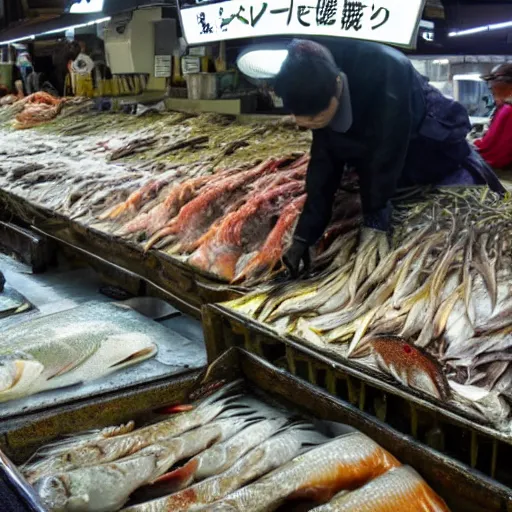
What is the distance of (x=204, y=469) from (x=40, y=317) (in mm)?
2225

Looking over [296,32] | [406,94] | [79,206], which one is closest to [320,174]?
[406,94]

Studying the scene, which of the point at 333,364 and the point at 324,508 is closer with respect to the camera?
the point at 324,508

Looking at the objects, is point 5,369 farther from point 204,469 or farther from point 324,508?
point 324,508

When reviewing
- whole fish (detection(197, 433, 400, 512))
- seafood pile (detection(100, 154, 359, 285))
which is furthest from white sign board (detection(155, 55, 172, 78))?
whole fish (detection(197, 433, 400, 512))

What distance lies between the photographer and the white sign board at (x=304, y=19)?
3701mm

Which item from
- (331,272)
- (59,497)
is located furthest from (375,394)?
(59,497)

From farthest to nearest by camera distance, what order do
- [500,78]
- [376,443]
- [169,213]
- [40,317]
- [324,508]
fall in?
1. [500,78]
2. [169,213]
3. [40,317]
4. [376,443]
5. [324,508]

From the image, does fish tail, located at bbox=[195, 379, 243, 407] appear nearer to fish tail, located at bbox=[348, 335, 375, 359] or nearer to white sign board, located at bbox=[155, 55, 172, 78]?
fish tail, located at bbox=[348, 335, 375, 359]

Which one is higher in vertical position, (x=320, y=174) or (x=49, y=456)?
(x=320, y=174)

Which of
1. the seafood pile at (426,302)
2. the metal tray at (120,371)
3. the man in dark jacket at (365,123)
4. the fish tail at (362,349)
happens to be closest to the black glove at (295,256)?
the man in dark jacket at (365,123)

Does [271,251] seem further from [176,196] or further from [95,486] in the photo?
[95,486]

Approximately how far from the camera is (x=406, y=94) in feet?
11.2

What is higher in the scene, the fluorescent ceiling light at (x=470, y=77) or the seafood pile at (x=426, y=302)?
the seafood pile at (x=426, y=302)

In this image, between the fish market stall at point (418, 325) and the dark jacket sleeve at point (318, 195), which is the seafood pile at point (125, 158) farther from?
the fish market stall at point (418, 325)
